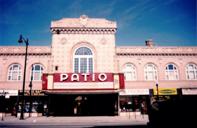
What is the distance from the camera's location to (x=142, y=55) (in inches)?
1181

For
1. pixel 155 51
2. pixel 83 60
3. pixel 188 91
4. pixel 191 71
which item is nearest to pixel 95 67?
pixel 83 60

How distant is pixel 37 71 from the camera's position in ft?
94.4

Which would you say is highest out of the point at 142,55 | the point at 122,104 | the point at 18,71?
the point at 142,55

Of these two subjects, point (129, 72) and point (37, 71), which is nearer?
point (37, 71)

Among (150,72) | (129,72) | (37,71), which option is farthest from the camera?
(150,72)

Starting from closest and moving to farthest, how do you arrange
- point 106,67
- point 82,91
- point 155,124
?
1. point 155,124
2. point 82,91
3. point 106,67

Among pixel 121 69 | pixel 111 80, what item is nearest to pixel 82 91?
pixel 111 80

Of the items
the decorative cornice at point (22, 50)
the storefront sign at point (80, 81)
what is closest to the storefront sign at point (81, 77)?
the storefront sign at point (80, 81)

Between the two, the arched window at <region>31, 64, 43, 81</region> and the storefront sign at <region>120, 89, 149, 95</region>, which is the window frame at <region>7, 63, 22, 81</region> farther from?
the storefront sign at <region>120, 89, 149, 95</region>

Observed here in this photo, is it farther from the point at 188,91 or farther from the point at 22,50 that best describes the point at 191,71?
the point at 22,50

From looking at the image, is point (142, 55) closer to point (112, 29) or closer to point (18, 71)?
point (112, 29)

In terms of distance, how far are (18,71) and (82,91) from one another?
11366 millimetres

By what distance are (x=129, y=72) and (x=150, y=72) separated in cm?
333

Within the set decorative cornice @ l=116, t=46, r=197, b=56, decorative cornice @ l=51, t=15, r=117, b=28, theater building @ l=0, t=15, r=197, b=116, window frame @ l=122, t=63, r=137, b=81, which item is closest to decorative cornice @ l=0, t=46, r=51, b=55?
theater building @ l=0, t=15, r=197, b=116
